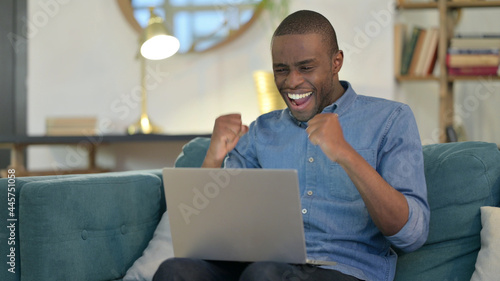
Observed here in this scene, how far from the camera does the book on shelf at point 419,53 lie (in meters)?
3.21

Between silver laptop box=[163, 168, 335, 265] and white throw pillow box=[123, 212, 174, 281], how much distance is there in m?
0.36

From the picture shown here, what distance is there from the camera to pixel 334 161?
1.42m

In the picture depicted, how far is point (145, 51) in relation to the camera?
10.6ft

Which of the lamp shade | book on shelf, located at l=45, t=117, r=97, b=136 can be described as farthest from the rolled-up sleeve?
book on shelf, located at l=45, t=117, r=97, b=136

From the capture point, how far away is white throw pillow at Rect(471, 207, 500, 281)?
56.1 inches

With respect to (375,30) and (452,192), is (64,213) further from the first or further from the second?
(375,30)

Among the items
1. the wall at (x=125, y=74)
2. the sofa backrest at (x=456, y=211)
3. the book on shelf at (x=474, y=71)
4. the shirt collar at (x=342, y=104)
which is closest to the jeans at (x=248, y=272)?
the sofa backrest at (x=456, y=211)

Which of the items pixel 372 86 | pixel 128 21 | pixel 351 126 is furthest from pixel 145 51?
pixel 351 126

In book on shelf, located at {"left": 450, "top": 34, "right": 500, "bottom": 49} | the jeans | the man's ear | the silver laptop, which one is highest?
book on shelf, located at {"left": 450, "top": 34, "right": 500, "bottom": 49}

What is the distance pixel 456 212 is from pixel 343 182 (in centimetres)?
29

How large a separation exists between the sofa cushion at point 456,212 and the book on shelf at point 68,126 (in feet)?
7.02

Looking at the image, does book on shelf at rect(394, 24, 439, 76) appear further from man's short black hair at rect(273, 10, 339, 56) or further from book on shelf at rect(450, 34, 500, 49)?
man's short black hair at rect(273, 10, 339, 56)

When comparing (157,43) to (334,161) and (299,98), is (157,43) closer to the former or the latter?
(299,98)

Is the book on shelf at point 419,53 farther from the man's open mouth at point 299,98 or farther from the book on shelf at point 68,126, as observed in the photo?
the man's open mouth at point 299,98
